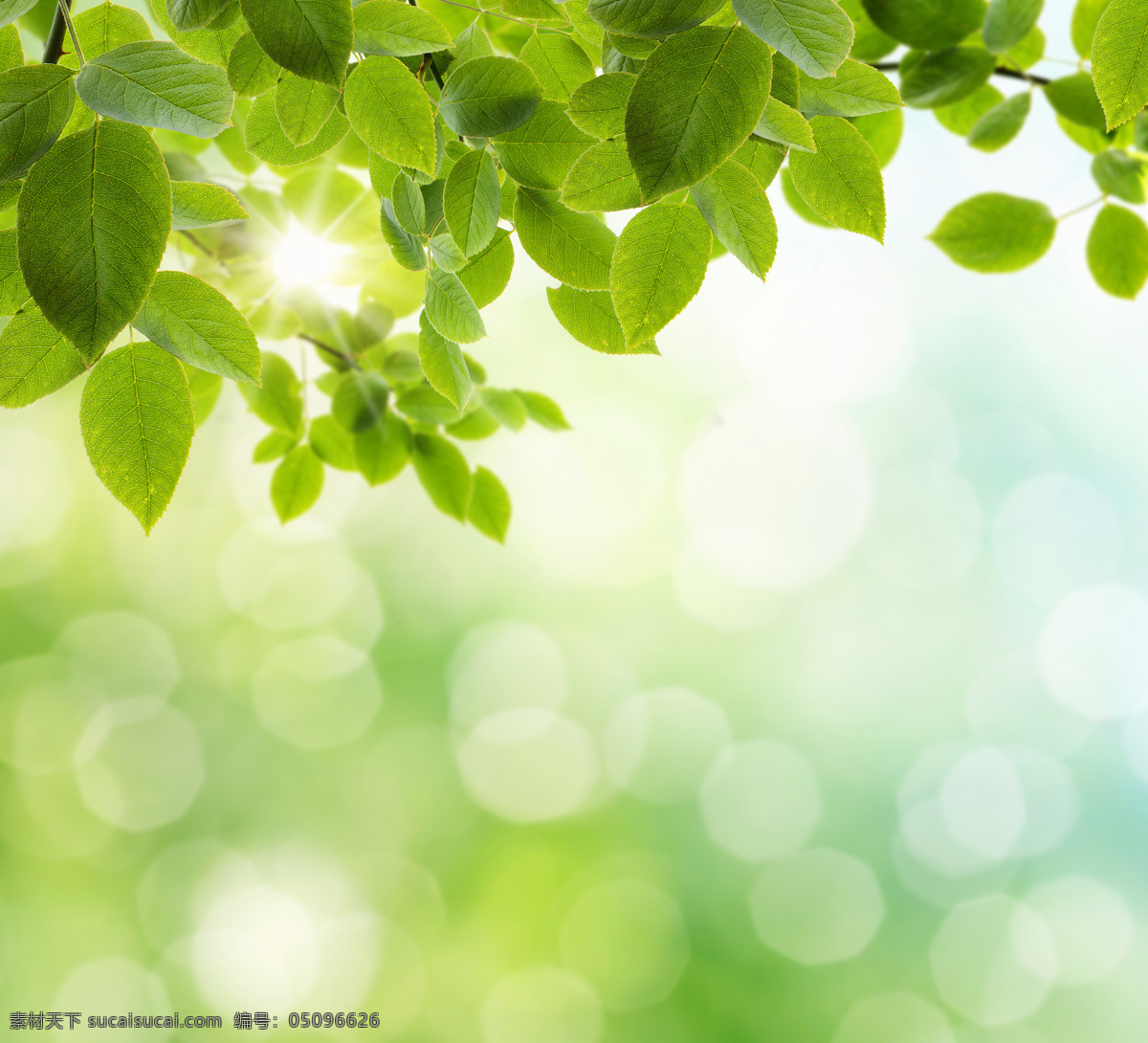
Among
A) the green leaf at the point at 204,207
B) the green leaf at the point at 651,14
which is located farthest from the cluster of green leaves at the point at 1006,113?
the green leaf at the point at 204,207

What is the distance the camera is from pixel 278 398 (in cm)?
83

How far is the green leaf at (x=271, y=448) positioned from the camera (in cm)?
87

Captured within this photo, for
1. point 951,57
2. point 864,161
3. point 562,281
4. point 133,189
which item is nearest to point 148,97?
point 133,189

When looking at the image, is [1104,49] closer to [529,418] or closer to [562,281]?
[562,281]

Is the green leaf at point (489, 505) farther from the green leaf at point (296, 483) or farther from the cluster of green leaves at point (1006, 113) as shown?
the cluster of green leaves at point (1006, 113)

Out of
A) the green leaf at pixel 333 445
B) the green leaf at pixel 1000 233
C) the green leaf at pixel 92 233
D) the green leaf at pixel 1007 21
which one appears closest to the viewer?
the green leaf at pixel 92 233

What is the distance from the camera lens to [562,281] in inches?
16.3

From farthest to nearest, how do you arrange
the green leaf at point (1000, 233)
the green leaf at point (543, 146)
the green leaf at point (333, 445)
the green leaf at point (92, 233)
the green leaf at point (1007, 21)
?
the green leaf at point (333, 445), the green leaf at point (1000, 233), the green leaf at point (1007, 21), the green leaf at point (543, 146), the green leaf at point (92, 233)

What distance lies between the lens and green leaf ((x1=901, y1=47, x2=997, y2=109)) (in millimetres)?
687

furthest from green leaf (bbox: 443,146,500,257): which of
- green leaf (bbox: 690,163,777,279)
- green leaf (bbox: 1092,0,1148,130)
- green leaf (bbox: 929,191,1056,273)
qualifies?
green leaf (bbox: 929,191,1056,273)

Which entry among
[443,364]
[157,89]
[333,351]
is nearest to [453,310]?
[443,364]

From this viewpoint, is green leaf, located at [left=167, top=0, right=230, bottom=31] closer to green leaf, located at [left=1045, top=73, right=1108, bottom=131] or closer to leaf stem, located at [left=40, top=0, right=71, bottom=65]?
leaf stem, located at [left=40, top=0, right=71, bottom=65]

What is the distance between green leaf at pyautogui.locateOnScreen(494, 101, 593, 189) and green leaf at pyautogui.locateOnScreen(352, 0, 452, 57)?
0.17ft

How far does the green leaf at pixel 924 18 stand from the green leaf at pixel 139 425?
617mm
